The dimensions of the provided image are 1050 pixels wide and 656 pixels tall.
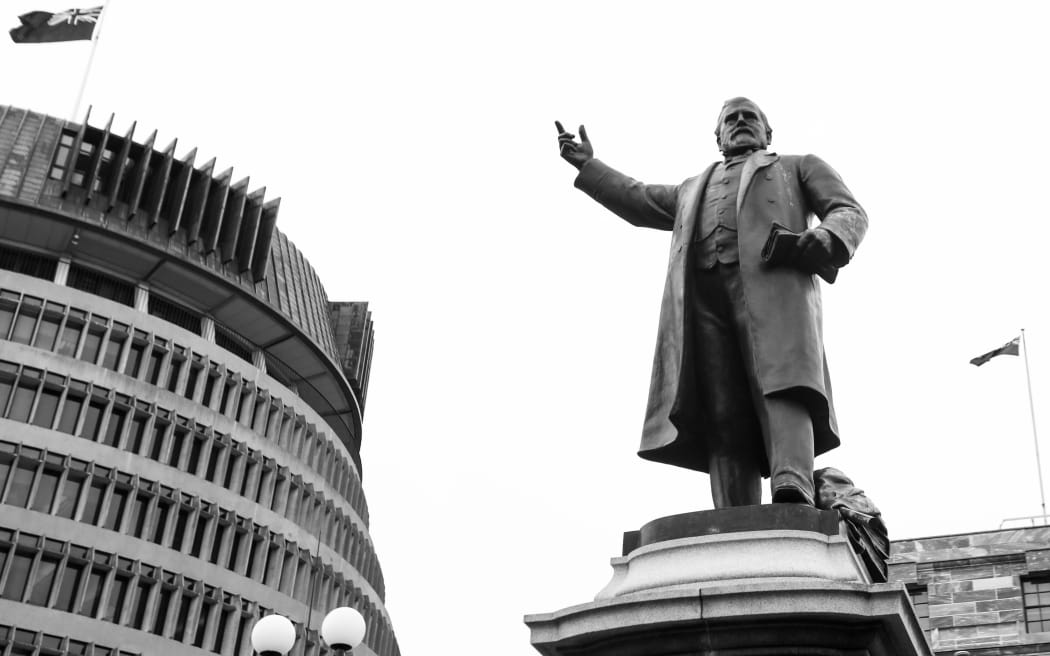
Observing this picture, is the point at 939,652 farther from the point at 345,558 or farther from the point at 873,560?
the point at 345,558

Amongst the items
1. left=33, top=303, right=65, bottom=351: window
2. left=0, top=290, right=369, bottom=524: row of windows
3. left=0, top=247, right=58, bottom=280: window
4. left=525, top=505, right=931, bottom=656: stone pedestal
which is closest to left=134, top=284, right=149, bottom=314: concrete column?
left=0, top=290, right=369, bottom=524: row of windows

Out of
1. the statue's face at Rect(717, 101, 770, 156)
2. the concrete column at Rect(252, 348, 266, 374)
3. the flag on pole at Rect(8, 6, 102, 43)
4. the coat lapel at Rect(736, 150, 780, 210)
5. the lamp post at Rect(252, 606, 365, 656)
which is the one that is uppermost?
the flag on pole at Rect(8, 6, 102, 43)

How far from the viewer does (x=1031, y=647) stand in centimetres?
3075

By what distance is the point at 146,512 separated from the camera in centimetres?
5638

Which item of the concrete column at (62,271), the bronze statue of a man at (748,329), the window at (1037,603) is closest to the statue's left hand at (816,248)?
the bronze statue of a man at (748,329)

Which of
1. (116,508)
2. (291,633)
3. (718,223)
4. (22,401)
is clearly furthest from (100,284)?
(718,223)

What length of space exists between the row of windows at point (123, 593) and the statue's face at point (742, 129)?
49.3 metres

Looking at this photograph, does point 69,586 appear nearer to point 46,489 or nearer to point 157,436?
point 46,489

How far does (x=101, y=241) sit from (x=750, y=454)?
56.0 m

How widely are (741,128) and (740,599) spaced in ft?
11.4

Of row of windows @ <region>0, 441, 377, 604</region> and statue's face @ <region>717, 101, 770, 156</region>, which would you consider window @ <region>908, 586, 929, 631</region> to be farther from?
row of windows @ <region>0, 441, 377, 604</region>

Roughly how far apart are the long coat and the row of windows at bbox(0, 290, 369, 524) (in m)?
53.5

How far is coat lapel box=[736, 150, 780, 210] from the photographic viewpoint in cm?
758

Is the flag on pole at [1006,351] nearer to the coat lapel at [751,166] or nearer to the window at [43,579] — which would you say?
the coat lapel at [751,166]
